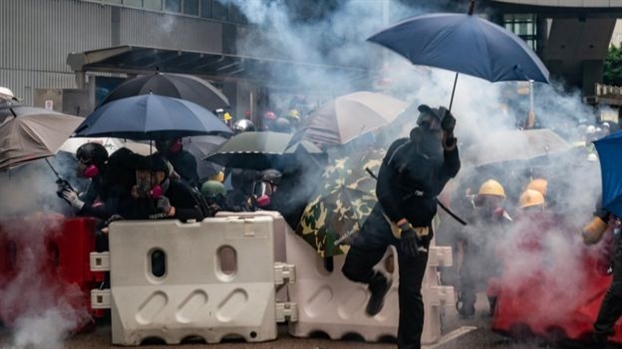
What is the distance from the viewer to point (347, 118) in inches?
374

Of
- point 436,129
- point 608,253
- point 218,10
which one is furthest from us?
point 218,10

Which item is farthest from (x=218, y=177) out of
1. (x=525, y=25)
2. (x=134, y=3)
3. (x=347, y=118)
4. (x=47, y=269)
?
(x=525, y=25)

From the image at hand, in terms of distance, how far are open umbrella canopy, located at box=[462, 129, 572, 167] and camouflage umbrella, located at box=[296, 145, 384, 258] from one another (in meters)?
1.96

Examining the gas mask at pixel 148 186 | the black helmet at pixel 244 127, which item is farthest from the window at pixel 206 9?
the gas mask at pixel 148 186

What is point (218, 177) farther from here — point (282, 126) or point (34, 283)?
point (34, 283)

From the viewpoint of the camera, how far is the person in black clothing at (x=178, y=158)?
10805 mm

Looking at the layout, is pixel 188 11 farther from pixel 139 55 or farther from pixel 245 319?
pixel 245 319

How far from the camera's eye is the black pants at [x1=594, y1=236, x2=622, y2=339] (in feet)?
26.1

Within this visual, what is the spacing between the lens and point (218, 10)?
94.0 feet

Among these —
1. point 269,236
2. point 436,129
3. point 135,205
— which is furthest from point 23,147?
point 436,129

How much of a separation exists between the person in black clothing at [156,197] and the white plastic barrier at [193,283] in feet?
0.64

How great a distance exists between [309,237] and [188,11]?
20.9 m

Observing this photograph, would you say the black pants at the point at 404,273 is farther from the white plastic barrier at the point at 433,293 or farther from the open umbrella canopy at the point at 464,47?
the open umbrella canopy at the point at 464,47

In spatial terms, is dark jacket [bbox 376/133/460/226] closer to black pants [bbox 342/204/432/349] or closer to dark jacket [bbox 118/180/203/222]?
black pants [bbox 342/204/432/349]
